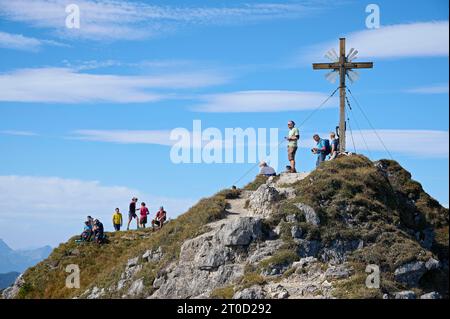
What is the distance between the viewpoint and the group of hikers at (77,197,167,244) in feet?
137

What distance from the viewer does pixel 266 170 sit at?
3978 cm

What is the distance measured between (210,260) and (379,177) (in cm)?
1087

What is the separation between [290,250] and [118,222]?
16533 millimetres

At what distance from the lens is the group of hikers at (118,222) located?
41.8 meters

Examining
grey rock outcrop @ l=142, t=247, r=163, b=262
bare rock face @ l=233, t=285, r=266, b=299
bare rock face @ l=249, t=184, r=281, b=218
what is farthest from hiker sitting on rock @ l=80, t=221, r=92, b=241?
bare rock face @ l=233, t=285, r=266, b=299

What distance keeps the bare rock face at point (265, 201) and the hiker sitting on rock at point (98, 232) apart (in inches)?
443

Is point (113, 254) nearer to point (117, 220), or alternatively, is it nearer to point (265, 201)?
point (117, 220)

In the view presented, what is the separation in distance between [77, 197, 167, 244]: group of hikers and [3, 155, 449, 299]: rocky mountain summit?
115 inches

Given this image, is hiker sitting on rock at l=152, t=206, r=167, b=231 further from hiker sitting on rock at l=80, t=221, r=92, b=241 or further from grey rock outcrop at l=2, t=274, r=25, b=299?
grey rock outcrop at l=2, t=274, r=25, b=299

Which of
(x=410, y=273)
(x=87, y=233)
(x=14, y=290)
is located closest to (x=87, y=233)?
(x=87, y=233)

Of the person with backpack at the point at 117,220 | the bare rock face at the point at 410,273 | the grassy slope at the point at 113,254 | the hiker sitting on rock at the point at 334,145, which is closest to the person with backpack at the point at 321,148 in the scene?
the hiker sitting on rock at the point at 334,145

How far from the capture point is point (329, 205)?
3359 cm

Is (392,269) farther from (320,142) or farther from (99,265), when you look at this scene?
(99,265)
